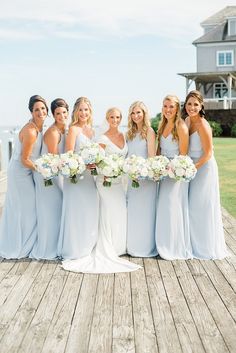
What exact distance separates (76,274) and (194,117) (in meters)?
2.57

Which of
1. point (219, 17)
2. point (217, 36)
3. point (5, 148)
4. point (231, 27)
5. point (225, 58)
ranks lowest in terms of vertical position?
point (5, 148)

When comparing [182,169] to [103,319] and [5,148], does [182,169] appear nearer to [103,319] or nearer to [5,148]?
[103,319]

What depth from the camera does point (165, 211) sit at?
7.20m

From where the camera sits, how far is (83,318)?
194 inches

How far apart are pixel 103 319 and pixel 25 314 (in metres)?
0.75

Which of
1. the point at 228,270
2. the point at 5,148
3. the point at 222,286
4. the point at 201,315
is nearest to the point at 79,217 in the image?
the point at 228,270

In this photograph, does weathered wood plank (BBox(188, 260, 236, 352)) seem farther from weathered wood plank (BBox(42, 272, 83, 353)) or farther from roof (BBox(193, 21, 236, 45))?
roof (BBox(193, 21, 236, 45))

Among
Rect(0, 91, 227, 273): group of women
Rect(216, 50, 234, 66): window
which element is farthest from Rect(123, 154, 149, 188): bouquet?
Rect(216, 50, 234, 66): window

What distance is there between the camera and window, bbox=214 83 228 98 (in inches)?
1736

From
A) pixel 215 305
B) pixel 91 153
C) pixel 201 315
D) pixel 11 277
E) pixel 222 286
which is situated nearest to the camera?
pixel 201 315

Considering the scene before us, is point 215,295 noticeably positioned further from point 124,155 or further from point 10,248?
point 10,248

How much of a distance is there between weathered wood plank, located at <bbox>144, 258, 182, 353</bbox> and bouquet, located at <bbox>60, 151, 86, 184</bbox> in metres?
1.48

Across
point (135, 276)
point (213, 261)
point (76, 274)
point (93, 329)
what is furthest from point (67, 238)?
point (93, 329)

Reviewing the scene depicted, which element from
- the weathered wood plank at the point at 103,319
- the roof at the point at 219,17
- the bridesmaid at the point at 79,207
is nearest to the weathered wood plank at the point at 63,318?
the weathered wood plank at the point at 103,319
